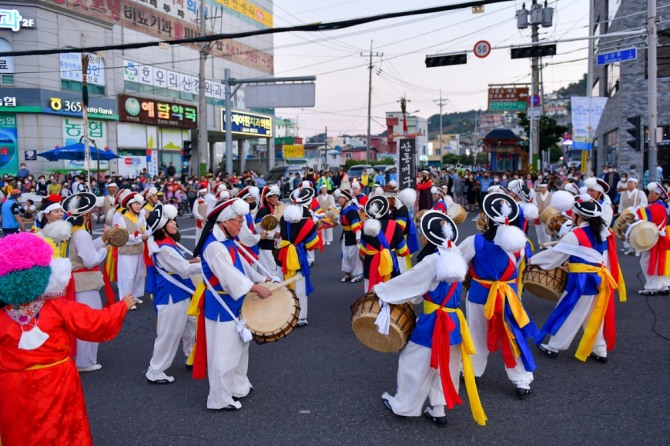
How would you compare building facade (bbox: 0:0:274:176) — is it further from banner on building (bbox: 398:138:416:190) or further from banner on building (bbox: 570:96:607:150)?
banner on building (bbox: 570:96:607:150)

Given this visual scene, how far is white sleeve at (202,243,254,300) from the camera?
4.68 metres

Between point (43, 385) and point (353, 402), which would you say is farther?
point (353, 402)

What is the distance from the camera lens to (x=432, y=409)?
15.5 ft

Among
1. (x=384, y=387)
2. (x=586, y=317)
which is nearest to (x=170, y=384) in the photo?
(x=384, y=387)

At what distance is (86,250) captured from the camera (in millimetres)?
6000

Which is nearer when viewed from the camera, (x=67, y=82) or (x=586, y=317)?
(x=586, y=317)

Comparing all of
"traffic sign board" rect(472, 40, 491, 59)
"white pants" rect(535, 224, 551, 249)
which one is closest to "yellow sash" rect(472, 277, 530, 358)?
"white pants" rect(535, 224, 551, 249)

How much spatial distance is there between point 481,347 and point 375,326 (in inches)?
56.3

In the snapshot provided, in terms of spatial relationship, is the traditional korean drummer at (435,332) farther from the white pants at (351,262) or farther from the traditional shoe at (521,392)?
the white pants at (351,262)

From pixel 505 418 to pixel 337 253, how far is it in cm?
939

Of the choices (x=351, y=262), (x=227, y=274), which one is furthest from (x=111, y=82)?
(x=227, y=274)

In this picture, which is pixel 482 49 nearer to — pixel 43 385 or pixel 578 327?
pixel 578 327

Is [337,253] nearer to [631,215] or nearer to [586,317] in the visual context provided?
[631,215]

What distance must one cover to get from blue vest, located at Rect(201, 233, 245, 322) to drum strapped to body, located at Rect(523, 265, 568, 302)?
10.5 ft
